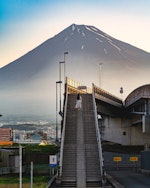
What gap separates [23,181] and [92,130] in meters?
15.7

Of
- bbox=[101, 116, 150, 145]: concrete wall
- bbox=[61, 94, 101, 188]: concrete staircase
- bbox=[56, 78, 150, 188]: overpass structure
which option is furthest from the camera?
bbox=[101, 116, 150, 145]: concrete wall

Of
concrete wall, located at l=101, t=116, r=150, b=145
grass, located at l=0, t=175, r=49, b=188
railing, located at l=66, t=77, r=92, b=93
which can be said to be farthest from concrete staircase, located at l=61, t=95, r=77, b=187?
concrete wall, located at l=101, t=116, r=150, b=145

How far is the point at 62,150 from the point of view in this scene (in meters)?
46.2

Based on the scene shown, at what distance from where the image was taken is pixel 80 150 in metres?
47.3

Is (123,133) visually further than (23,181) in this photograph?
Yes

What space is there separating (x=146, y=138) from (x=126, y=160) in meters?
16.6

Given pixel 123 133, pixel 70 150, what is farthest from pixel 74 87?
pixel 70 150

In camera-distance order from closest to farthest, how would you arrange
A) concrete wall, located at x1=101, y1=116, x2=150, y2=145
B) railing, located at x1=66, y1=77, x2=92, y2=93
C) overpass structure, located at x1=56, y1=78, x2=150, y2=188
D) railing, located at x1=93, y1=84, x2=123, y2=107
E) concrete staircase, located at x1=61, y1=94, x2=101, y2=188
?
1. concrete staircase, located at x1=61, y1=94, x2=101, y2=188
2. overpass structure, located at x1=56, y1=78, x2=150, y2=188
3. railing, located at x1=93, y1=84, x2=123, y2=107
4. railing, located at x1=66, y1=77, x2=92, y2=93
5. concrete wall, located at x1=101, y1=116, x2=150, y2=145

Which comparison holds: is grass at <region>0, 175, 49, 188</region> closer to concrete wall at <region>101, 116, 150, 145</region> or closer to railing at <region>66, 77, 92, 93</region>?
railing at <region>66, 77, 92, 93</region>

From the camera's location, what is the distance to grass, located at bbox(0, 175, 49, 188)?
115ft

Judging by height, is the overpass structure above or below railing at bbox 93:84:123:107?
below

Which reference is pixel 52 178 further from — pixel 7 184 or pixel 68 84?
pixel 68 84

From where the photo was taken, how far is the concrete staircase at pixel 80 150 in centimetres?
4075

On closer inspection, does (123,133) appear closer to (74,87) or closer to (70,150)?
(74,87)
